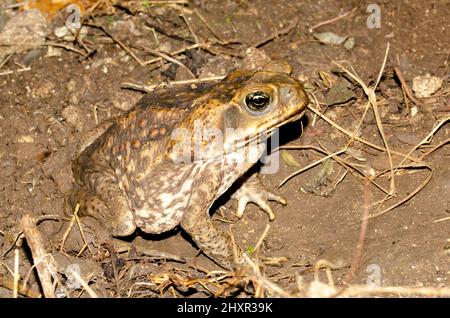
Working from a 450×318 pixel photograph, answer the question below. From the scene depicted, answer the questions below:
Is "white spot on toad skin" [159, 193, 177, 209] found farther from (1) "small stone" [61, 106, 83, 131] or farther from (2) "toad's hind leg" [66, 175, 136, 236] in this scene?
(1) "small stone" [61, 106, 83, 131]

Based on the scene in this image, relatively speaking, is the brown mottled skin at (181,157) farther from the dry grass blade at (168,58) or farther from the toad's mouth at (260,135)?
the dry grass blade at (168,58)

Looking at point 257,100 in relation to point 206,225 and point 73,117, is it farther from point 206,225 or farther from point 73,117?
point 73,117

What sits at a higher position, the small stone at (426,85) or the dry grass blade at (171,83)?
the dry grass blade at (171,83)

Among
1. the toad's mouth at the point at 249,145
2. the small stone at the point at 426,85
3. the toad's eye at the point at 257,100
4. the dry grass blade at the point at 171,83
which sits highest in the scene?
the dry grass blade at the point at 171,83

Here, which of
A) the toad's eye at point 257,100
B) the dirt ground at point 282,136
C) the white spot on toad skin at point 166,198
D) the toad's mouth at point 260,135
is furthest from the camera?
the white spot on toad skin at point 166,198

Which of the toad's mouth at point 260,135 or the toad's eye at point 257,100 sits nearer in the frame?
the toad's eye at point 257,100

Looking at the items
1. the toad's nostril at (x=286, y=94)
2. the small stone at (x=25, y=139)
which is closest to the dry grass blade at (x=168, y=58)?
the small stone at (x=25, y=139)


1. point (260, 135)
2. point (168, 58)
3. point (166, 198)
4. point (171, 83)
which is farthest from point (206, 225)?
point (168, 58)

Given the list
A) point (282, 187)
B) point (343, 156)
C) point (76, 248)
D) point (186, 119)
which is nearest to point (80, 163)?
point (76, 248)
